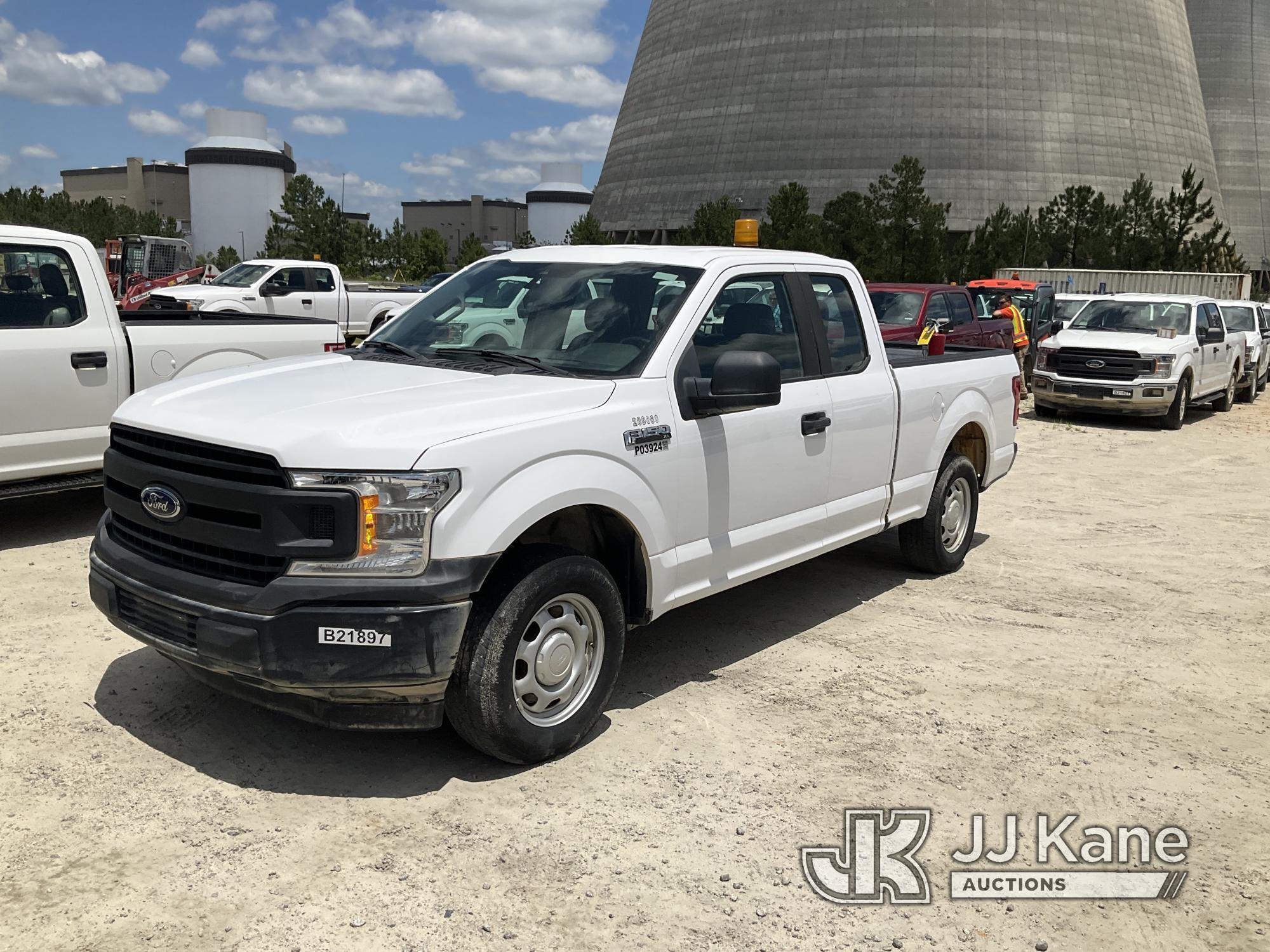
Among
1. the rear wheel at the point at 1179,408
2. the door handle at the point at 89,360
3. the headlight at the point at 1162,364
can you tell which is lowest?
the rear wheel at the point at 1179,408

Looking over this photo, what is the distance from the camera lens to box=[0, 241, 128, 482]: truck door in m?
7.48

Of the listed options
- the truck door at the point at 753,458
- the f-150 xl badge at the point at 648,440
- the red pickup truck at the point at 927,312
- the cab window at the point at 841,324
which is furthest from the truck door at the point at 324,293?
the f-150 xl badge at the point at 648,440

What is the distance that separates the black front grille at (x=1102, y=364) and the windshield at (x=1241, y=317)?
307 inches

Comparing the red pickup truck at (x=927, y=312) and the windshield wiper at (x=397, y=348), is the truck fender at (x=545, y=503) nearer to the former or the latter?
the windshield wiper at (x=397, y=348)

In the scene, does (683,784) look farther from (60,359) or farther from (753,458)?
(60,359)

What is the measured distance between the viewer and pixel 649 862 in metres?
3.84

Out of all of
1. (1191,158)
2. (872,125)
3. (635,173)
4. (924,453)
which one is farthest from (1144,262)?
(924,453)

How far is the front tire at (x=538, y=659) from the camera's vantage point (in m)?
4.19

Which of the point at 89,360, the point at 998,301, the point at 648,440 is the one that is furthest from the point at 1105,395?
the point at 89,360

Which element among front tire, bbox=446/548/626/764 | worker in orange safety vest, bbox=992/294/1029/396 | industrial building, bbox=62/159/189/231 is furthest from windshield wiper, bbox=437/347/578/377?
industrial building, bbox=62/159/189/231

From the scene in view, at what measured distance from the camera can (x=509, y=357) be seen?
515 centimetres

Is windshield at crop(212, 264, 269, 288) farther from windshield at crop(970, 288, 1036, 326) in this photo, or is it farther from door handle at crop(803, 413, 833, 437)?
door handle at crop(803, 413, 833, 437)

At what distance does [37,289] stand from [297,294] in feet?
49.7

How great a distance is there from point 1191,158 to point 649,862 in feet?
248
